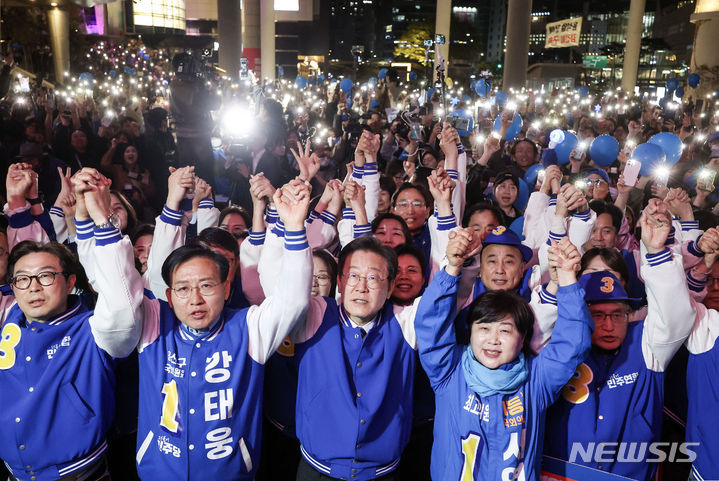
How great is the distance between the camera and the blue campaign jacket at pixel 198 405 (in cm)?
263

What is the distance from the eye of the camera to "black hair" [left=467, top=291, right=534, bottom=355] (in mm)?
2574

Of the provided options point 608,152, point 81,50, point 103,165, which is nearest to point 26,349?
point 103,165

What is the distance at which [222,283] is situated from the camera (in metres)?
2.77

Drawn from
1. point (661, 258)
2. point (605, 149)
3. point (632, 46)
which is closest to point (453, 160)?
point (661, 258)

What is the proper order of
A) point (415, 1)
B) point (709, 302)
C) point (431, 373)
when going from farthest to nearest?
point (415, 1) < point (709, 302) < point (431, 373)

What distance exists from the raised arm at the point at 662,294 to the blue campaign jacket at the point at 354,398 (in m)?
1.13

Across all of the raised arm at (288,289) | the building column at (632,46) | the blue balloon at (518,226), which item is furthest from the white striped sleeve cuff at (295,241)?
the building column at (632,46)

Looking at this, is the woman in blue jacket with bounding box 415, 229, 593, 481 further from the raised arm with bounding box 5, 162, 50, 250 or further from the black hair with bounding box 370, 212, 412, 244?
the raised arm with bounding box 5, 162, 50, 250

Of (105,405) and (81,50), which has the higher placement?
(81,50)

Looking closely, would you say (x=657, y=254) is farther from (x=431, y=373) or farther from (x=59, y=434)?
(x=59, y=434)

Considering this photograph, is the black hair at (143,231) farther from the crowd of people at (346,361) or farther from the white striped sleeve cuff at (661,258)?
the white striped sleeve cuff at (661,258)

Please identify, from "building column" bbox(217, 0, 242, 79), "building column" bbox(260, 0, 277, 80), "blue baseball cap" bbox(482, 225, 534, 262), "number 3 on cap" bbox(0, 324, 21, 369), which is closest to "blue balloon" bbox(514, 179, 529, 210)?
"blue baseball cap" bbox(482, 225, 534, 262)

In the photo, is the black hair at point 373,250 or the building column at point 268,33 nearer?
the black hair at point 373,250

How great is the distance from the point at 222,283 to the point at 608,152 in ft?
21.0
